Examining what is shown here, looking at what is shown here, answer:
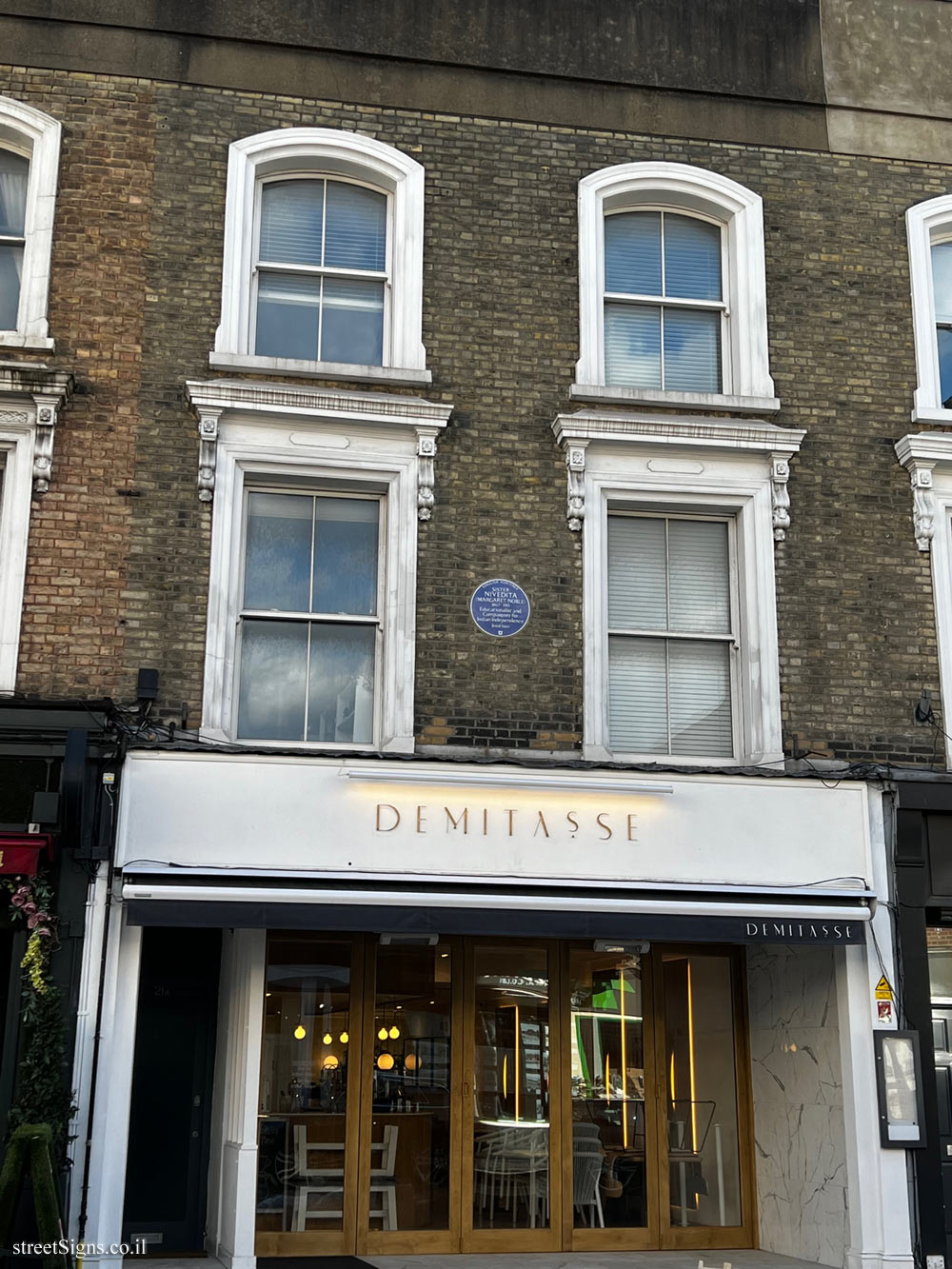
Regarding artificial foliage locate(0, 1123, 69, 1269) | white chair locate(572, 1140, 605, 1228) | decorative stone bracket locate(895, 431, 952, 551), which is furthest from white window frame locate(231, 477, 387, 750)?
decorative stone bracket locate(895, 431, 952, 551)

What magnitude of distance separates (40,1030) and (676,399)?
6764 millimetres

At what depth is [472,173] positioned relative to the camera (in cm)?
1211

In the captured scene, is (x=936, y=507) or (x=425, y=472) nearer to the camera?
(x=425, y=472)

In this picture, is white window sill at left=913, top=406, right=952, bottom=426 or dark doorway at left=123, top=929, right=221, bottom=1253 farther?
white window sill at left=913, top=406, right=952, bottom=426

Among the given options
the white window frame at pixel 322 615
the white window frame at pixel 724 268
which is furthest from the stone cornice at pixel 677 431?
the white window frame at pixel 322 615

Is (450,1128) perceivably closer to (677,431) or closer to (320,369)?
(677,431)

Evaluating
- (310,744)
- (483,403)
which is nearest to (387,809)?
(310,744)

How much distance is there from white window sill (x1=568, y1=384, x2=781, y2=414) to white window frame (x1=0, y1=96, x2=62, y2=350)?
426 centimetres

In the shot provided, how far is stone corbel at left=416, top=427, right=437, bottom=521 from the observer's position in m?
11.3

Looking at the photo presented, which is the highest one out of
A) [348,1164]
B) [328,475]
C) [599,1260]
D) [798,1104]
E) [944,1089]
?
[328,475]

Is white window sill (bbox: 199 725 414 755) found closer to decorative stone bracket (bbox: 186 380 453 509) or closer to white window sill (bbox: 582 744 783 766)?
white window sill (bbox: 582 744 783 766)

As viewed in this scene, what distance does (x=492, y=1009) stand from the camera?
11555 mm

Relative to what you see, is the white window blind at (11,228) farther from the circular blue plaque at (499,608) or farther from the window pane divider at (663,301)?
the window pane divider at (663,301)

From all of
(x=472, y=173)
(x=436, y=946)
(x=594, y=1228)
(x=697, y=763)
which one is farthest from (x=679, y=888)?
(x=472, y=173)
